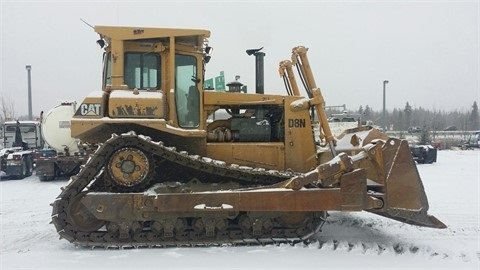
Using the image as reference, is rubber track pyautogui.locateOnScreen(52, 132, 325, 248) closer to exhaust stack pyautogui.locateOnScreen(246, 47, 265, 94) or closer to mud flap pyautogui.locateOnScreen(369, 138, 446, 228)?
mud flap pyautogui.locateOnScreen(369, 138, 446, 228)

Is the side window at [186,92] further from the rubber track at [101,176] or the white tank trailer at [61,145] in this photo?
the white tank trailer at [61,145]

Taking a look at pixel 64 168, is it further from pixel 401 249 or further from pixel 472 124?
pixel 472 124

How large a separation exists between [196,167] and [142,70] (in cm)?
197

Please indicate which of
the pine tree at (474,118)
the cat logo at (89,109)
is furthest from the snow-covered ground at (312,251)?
the pine tree at (474,118)

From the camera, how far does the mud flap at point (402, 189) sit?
20.7ft

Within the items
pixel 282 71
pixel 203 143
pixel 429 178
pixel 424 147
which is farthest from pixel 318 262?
pixel 424 147

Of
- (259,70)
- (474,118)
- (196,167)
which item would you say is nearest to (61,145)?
(259,70)

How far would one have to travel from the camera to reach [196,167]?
6.45 meters

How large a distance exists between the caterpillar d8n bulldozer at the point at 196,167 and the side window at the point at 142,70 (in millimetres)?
17

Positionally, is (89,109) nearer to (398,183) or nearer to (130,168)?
(130,168)

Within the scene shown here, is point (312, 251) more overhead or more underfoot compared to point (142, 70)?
more underfoot

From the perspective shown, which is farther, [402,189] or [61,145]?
[61,145]

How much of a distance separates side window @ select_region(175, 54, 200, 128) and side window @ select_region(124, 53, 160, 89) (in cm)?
36

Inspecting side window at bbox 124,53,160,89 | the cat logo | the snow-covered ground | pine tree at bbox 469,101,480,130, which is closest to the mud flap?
the snow-covered ground
